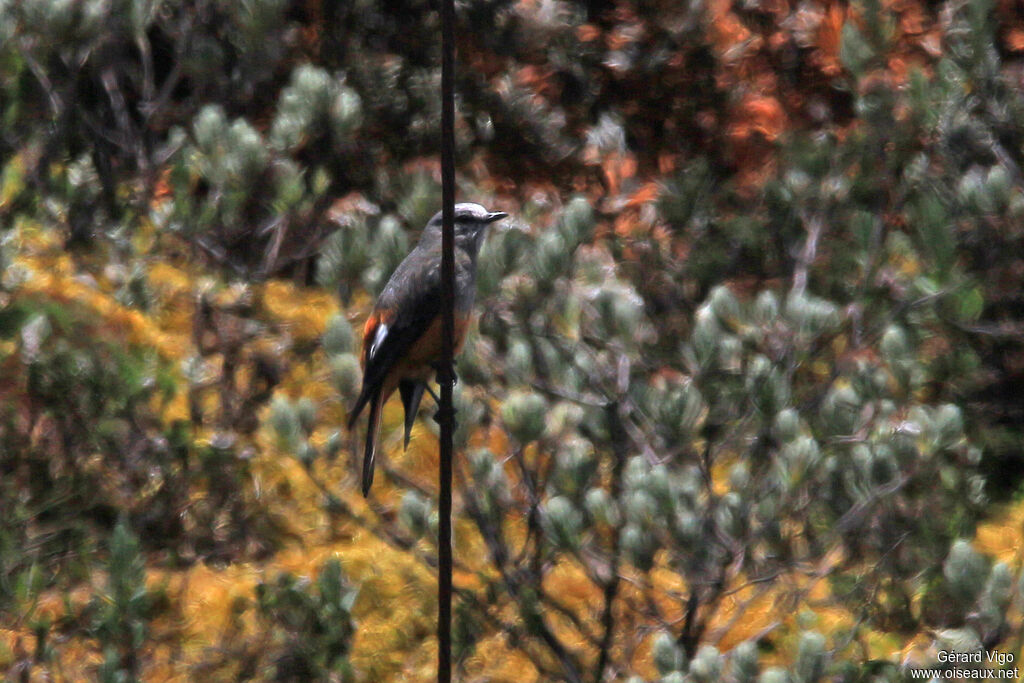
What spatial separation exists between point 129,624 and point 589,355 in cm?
155

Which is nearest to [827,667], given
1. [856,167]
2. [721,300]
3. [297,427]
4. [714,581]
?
[714,581]

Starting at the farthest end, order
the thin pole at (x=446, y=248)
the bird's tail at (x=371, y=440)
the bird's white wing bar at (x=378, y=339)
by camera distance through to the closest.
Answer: the bird's white wing bar at (x=378, y=339) < the bird's tail at (x=371, y=440) < the thin pole at (x=446, y=248)

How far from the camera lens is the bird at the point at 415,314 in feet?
11.3

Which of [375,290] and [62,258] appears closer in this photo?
[375,290]

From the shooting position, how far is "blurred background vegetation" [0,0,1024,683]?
3.40 m

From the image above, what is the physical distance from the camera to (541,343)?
3695 millimetres

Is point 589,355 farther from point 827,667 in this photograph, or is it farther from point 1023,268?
point 1023,268

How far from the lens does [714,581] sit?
347cm

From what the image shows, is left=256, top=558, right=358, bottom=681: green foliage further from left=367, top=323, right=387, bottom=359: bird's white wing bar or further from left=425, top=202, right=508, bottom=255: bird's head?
left=425, top=202, right=508, bottom=255: bird's head

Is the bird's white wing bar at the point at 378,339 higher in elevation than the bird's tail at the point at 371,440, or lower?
higher

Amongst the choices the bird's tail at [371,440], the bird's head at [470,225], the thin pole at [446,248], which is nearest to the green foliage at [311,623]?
the bird's tail at [371,440]

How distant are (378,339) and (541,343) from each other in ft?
1.58

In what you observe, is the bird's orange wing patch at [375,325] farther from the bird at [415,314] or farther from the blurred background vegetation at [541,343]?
the blurred background vegetation at [541,343]

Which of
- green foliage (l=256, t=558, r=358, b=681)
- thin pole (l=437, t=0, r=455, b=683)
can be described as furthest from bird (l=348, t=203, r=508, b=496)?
thin pole (l=437, t=0, r=455, b=683)
